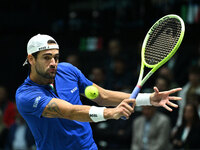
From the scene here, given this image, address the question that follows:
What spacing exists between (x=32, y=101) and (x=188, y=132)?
4545 millimetres

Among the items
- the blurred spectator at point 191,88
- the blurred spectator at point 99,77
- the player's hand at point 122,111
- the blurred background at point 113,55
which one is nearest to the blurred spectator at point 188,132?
the blurred background at point 113,55

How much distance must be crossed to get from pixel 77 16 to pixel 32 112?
8121 mm

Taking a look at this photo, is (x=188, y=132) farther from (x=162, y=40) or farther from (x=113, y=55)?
(x=162, y=40)

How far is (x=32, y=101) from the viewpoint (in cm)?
523

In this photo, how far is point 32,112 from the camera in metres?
5.30

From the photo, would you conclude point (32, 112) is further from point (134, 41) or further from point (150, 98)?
point (134, 41)

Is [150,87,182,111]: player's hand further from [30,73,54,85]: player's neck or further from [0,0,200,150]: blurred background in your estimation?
[0,0,200,150]: blurred background

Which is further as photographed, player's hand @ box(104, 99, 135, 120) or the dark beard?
the dark beard

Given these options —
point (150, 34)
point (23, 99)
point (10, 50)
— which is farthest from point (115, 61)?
point (23, 99)

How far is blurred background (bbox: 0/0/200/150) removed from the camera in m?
9.50

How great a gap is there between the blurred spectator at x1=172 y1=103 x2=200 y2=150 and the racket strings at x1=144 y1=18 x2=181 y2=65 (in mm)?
3384

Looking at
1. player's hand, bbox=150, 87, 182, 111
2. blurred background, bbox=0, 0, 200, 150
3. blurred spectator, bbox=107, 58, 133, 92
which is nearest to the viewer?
player's hand, bbox=150, 87, 182, 111

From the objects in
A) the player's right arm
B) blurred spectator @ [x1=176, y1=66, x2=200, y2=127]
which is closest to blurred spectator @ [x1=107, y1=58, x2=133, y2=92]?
blurred spectator @ [x1=176, y1=66, x2=200, y2=127]

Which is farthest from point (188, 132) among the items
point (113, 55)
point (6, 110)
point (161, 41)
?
point (6, 110)
